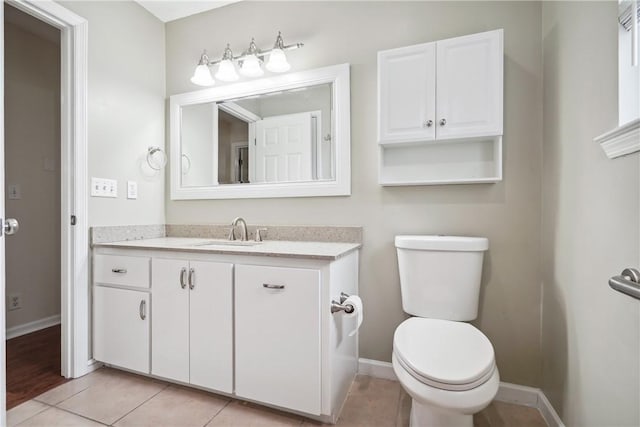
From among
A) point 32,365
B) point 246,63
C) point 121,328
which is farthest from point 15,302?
point 246,63

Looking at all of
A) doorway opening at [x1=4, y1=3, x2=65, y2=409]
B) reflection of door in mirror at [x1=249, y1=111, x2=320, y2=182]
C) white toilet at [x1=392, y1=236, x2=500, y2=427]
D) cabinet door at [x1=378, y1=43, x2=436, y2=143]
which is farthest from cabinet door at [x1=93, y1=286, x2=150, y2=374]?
cabinet door at [x1=378, y1=43, x2=436, y2=143]

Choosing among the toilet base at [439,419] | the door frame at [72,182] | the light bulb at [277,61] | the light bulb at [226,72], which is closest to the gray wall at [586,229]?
the toilet base at [439,419]

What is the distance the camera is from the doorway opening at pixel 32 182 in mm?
2236

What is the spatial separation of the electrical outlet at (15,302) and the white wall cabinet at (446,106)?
2.87 m

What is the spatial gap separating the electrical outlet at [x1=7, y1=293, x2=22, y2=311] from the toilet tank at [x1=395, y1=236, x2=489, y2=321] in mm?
2928

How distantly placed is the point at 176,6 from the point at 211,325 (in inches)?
85.2

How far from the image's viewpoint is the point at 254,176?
201 centimetres

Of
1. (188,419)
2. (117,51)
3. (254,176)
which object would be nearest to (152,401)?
(188,419)

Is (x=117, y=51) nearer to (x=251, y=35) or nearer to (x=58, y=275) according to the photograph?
(x=251, y=35)

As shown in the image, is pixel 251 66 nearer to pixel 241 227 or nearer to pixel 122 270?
pixel 241 227

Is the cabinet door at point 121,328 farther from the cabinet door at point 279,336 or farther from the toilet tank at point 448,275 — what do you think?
the toilet tank at point 448,275

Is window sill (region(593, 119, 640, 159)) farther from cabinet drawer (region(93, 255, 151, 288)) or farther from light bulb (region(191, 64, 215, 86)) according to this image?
light bulb (region(191, 64, 215, 86))

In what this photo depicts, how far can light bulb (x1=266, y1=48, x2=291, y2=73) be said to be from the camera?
183cm

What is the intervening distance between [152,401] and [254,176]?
136 cm
